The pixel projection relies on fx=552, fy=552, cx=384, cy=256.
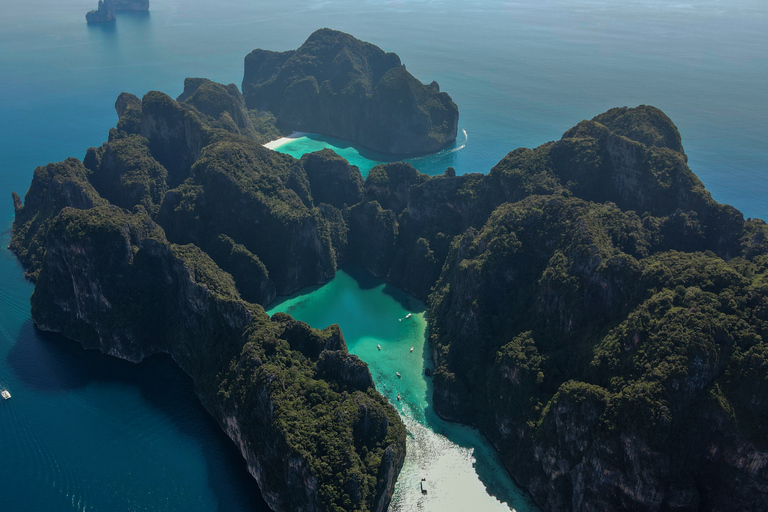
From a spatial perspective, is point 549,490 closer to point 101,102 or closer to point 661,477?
point 661,477

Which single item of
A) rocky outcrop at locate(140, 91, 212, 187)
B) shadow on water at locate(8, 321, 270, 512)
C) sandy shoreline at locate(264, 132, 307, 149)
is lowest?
shadow on water at locate(8, 321, 270, 512)

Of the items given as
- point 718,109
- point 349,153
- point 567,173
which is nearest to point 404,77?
point 349,153

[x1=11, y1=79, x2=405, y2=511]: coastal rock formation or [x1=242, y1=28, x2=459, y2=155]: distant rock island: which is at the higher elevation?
[x1=242, y1=28, x2=459, y2=155]: distant rock island

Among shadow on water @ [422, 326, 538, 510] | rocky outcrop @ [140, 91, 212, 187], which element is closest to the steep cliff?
shadow on water @ [422, 326, 538, 510]

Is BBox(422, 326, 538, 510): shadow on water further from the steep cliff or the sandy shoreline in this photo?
the sandy shoreline

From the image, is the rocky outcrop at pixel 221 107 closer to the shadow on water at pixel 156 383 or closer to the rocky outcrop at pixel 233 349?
the rocky outcrop at pixel 233 349

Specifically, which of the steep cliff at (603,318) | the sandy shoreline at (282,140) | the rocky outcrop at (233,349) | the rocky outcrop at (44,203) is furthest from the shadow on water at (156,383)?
the sandy shoreline at (282,140)
